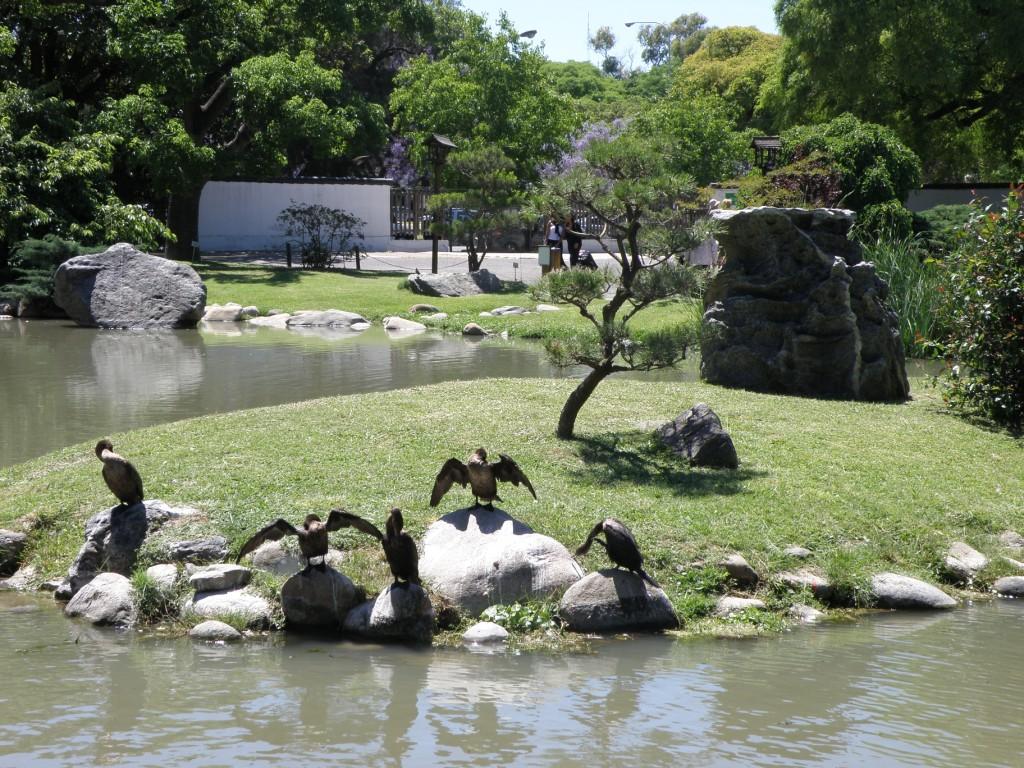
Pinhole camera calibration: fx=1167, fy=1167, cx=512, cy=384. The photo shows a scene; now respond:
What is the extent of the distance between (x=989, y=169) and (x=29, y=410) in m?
36.0

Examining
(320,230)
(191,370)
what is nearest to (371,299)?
(191,370)

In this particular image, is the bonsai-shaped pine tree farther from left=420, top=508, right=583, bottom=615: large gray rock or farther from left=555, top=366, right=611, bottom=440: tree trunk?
left=420, top=508, right=583, bottom=615: large gray rock

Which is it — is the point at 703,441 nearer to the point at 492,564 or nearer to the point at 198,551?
the point at 492,564

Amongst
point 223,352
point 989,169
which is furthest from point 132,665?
point 989,169

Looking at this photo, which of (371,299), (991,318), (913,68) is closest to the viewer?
(991,318)

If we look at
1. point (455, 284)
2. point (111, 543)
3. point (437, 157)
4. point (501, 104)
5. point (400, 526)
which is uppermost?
point (501, 104)

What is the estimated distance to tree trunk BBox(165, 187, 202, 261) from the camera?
2992cm

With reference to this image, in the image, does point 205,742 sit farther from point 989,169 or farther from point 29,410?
point 989,169

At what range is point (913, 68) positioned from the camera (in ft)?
97.1

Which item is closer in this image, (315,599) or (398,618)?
(398,618)

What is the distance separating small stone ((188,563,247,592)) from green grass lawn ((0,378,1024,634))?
0.43 metres

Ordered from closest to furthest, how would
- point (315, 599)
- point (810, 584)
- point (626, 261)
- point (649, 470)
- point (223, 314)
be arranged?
point (315, 599) < point (810, 584) < point (649, 470) < point (626, 261) < point (223, 314)

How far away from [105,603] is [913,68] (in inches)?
1078

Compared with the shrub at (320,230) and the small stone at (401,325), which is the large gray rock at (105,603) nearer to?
the small stone at (401,325)
